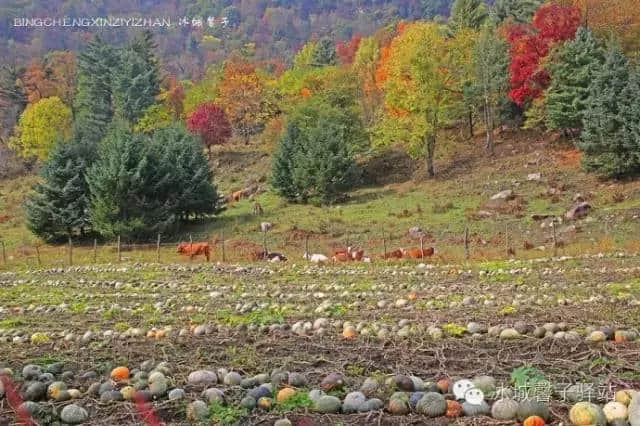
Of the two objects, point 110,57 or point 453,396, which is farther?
point 110,57

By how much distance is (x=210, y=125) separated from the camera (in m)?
66.1

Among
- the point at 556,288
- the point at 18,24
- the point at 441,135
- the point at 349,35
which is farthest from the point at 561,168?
the point at 18,24

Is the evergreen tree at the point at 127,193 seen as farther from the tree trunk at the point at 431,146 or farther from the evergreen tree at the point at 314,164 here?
the tree trunk at the point at 431,146

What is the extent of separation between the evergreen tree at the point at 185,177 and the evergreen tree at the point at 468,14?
3509cm

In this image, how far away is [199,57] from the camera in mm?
162875

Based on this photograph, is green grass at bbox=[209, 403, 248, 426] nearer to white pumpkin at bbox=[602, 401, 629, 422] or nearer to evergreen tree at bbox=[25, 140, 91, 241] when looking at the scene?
white pumpkin at bbox=[602, 401, 629, 422]

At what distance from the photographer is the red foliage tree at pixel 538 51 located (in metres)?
48.5

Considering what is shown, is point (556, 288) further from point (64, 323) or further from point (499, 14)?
point (499, 14)

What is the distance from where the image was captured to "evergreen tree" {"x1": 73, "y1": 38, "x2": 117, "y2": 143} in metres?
68.5

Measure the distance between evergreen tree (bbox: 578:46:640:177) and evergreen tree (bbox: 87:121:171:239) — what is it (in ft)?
86.9

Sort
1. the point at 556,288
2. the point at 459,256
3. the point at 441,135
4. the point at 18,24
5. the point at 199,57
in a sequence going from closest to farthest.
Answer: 1. the point at 556,288
2. the point at 459,256
3. the point at 441,135
4. the point at 199,57
5. the point at 18,24

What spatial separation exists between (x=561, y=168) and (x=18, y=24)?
6879 inches

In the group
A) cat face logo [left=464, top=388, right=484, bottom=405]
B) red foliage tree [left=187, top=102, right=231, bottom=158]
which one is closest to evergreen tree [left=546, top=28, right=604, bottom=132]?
red foliage tree [left=187, top=102, right=231, bottom=158]

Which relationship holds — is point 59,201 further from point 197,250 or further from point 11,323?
point 11,323
